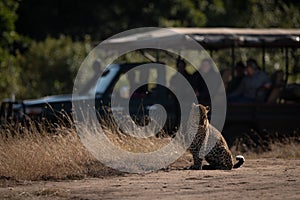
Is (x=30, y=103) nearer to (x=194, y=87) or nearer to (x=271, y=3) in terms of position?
(x=194, y=87)

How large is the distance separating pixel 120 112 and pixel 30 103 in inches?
119

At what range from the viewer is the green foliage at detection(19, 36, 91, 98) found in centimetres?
2827

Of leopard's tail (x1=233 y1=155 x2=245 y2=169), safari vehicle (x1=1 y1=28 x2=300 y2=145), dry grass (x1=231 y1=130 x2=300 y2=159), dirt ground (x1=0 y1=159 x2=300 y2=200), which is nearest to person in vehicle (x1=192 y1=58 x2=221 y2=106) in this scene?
safari vehicle (x1=1 y1=28 x2=300 y2=145)

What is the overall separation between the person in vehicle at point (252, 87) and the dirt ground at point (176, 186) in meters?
4.87

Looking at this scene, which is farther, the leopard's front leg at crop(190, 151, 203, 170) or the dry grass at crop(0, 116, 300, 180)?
the leopard's front leg at crop(190, 151, 203, 170)

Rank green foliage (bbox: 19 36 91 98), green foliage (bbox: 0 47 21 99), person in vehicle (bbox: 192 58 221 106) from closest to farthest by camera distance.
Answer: person in vehicle (bbox: 192 58 221 106) → green foliage (bbox: 0 47 21 99) → green foliage (bbox: 19 36 91 98)

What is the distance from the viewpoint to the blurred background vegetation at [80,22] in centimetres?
2769

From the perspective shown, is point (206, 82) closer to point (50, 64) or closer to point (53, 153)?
point (53, 153)

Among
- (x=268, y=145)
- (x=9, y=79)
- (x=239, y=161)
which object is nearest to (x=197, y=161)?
(x=239, y=161)

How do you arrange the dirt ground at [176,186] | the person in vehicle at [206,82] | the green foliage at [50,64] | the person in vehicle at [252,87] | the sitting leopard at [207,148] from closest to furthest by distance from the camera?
the dirt ground at [176,186] < the sitting leopard at [207,148] < the person in vehicle at [206,82] < the person in vehicle at [252,87] < the green foliage at [50,64]

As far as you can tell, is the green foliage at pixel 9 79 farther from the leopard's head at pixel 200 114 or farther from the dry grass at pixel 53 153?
Answer: the leopard's head at pixel 200 114

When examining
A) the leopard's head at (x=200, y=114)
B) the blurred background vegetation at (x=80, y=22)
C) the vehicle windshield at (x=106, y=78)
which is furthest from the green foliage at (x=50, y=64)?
the leopard's head at (x=200, y=114)

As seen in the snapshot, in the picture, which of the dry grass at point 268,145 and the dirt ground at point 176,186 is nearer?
the dirt ground at point 176,186

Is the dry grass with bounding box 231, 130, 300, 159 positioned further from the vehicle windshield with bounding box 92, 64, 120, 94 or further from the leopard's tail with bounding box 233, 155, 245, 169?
the vehicle windshield with bounding box 92, 64, 120, 94
